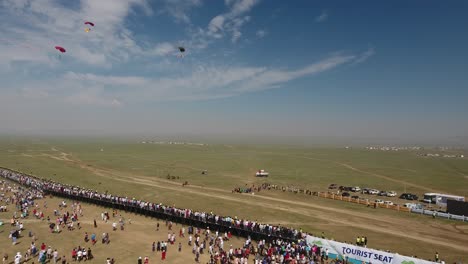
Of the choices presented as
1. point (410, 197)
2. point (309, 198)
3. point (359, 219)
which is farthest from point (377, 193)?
point (359, 219)

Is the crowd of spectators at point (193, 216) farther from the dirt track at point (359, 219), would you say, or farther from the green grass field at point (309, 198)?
the dirt track at point (359, 219)

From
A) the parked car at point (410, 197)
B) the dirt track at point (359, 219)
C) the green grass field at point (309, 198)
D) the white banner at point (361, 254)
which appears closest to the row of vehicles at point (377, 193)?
the parked car at point (410, 197)

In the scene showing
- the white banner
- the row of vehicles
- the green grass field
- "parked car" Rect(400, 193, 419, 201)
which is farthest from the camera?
the row of vehicles

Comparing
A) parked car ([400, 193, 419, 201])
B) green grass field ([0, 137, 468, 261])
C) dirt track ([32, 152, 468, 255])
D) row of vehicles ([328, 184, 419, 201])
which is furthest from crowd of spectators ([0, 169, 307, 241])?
parked car ([400, 193, 419, 201])

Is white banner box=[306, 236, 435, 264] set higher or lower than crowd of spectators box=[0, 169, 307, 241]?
higher

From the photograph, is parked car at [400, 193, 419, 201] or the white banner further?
parked car at [400, 193, 419, 201]

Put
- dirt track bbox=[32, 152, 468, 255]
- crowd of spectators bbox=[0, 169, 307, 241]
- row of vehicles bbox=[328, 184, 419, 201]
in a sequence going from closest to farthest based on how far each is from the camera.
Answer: crowd of spectators bbox=[0, 169, 307, 241]
dirt track bbox=[32, 152, 468, 255]
row of vehicles bbox=[328, 184, 419, 201]

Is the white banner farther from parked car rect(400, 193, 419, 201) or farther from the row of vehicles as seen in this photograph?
parked car rect(400, 193, 419, 201)

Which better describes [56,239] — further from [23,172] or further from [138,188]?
[23,172]

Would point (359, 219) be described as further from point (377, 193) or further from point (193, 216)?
point (193, 216)
